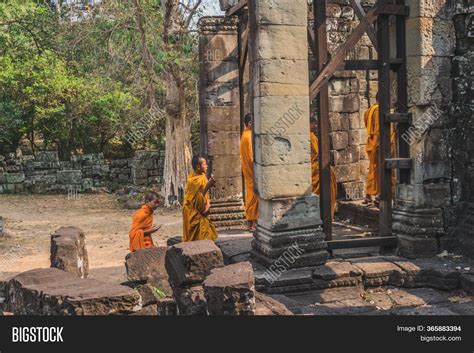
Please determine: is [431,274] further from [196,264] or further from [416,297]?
[196,264]

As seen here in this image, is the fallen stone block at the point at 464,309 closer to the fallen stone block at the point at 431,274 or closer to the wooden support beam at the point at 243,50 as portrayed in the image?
the fallen stone block at the point at 431,274

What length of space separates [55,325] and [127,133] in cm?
1667

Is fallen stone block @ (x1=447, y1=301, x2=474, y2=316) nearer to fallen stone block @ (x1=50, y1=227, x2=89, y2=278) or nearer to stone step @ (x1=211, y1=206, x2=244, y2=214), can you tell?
fallen stone block @ (x1=50, y1=227, x2=89, y2=278)

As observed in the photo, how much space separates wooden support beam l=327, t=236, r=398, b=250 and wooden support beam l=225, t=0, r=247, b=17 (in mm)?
4011

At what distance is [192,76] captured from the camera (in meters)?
15.1

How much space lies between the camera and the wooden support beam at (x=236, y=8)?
857 centimetres

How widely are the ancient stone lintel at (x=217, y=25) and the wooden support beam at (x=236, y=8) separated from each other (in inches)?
10.3

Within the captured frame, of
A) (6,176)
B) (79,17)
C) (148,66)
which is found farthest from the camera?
(6,176)

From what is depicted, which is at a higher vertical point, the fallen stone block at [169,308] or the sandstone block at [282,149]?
the sandstone block at [282,149]

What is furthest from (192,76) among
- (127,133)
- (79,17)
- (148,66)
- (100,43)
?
(127,133)

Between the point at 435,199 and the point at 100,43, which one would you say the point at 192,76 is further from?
the point at 435,199

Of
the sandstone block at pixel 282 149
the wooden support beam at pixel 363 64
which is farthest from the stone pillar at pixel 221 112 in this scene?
the sandstone block at pixel 282 149

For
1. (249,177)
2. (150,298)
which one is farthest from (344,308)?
(249,177)

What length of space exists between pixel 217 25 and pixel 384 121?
4.16 meters
